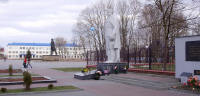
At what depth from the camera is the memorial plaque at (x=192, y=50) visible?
11.8 m

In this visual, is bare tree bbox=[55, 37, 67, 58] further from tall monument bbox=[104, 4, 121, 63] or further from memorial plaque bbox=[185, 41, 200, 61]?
memorial plaque bbox=[185, 41, 200, 61]

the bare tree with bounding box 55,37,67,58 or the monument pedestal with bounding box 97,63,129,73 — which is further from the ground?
the bare tree with bounding box 55,37,67,58

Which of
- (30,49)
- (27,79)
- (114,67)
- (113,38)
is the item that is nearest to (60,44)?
(30,49)

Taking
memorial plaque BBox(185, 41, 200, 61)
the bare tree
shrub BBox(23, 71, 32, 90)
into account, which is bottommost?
shrub BBox(23, 71, 32, 90)

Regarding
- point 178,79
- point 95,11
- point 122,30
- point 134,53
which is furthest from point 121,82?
point 95,11

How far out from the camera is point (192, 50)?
12.2 m

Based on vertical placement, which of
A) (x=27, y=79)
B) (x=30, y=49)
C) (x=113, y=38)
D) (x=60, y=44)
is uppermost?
(x=60, y=44)

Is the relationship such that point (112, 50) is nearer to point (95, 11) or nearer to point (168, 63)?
point (168, 63)

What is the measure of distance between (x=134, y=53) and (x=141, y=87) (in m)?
8.32

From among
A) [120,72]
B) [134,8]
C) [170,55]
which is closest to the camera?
[170,55]

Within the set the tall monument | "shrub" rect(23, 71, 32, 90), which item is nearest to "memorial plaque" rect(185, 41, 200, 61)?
"shrub" rect(23, 71, 32, 90)

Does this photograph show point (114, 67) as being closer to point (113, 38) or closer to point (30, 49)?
point (113, 38)

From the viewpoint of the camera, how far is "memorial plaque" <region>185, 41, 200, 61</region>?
1181 cm

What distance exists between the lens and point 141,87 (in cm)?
1307
